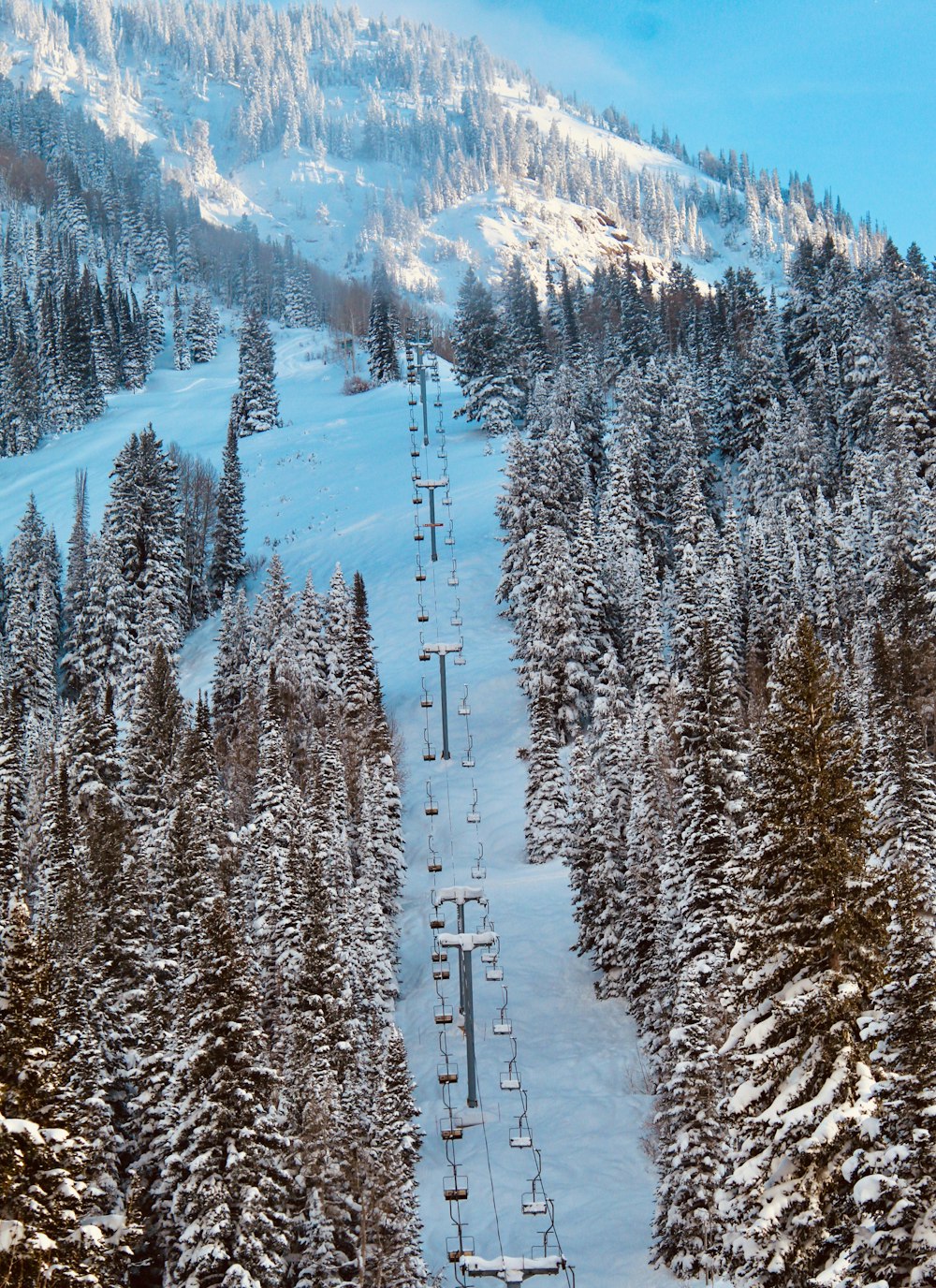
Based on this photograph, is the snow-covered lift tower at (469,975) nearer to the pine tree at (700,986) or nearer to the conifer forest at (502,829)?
the conifer forest at (502,829)

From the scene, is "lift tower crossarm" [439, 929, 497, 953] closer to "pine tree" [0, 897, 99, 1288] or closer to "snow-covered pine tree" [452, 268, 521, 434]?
"pine tree" [0, 897, 99, 1288]

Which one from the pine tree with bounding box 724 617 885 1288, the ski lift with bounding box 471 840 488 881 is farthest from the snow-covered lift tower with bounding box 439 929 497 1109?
the pine tree with bounding box 724 617 885 1288

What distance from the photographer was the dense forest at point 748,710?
698 inches

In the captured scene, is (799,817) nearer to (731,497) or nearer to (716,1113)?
(716,1113)

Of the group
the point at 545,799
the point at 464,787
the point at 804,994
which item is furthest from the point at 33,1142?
the point at 464,787

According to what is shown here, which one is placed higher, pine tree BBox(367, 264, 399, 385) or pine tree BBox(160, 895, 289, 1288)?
pine tree BBox(367, 264, 399, 385)

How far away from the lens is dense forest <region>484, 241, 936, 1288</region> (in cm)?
1772

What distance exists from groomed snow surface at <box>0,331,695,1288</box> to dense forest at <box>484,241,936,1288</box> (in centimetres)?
287

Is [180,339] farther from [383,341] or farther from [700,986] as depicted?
[700,986]

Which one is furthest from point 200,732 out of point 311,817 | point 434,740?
point 434,740

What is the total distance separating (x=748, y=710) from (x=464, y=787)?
15771 mm

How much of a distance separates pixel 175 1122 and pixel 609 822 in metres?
22.4

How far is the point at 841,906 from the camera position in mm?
18562

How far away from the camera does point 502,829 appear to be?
62.4 metres
